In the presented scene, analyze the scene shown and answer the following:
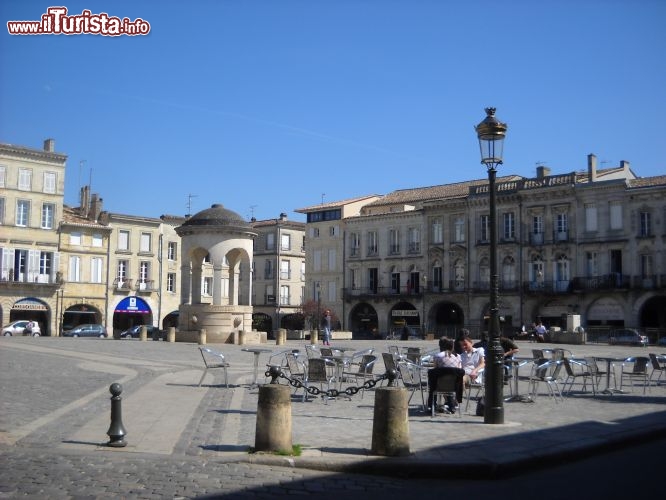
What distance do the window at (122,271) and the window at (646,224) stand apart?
3782 centimetres

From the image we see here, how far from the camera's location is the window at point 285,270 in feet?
248

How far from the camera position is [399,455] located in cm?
863

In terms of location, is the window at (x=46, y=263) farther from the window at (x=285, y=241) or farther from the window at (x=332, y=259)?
the window at (x=285, y=241)

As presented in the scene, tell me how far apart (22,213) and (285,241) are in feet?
92.9

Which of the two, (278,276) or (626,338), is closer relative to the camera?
(626,338)

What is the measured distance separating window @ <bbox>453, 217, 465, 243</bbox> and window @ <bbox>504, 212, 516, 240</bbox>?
3550 millimetres

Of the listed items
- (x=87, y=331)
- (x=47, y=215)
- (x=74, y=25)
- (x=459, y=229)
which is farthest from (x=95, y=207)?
(x=74, y=25)

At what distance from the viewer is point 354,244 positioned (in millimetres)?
66688

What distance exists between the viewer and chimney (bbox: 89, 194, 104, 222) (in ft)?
200

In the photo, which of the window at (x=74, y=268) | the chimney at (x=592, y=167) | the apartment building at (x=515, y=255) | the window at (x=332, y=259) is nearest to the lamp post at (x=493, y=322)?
the apartment building at (x=515, y=255)

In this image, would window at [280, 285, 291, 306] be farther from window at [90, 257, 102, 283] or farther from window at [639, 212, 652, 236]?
window at [639, 212, 652, 236]

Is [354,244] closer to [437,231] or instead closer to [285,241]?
[437,231]

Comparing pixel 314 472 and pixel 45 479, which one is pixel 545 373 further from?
pixel 45 479

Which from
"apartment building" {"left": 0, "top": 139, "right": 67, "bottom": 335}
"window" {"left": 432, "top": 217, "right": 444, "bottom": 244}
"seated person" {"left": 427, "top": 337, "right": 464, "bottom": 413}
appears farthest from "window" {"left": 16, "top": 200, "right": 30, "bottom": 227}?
"seated person" {"left": 427, "top": 337, "right": 464, "bottom": 413}
